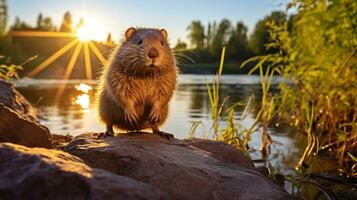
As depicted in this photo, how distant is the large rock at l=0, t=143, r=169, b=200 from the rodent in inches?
67.4

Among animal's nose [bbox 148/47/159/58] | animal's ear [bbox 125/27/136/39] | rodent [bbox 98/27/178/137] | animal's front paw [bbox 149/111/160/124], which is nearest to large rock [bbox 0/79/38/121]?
rodent [bbox 98/27/178/137]

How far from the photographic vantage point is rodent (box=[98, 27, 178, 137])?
5.05 m

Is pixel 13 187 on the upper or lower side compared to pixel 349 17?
lower

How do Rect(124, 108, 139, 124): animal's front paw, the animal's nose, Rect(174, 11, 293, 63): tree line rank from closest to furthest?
the animal's nose < Rect(124, 108, 139, 124): animal's front paw < Rect(174, 11, 293, 63): tree line

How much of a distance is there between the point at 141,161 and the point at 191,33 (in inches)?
3722

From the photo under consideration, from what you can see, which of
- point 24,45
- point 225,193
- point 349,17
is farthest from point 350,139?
point 24,45

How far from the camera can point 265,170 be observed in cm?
733

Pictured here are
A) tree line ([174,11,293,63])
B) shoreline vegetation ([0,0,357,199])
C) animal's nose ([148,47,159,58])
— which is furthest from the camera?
tree line ([174,11,293,63])

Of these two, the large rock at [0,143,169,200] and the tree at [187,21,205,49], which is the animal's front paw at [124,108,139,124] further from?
the tree at [187,21,205,49]

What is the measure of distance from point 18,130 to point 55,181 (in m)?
2.08

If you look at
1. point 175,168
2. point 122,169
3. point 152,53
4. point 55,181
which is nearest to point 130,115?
point 152,53

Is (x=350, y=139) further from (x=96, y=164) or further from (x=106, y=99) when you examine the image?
(x=96, y=164)

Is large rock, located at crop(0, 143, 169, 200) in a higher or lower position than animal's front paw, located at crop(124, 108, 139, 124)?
lower

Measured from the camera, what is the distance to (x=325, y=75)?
1014 cm
